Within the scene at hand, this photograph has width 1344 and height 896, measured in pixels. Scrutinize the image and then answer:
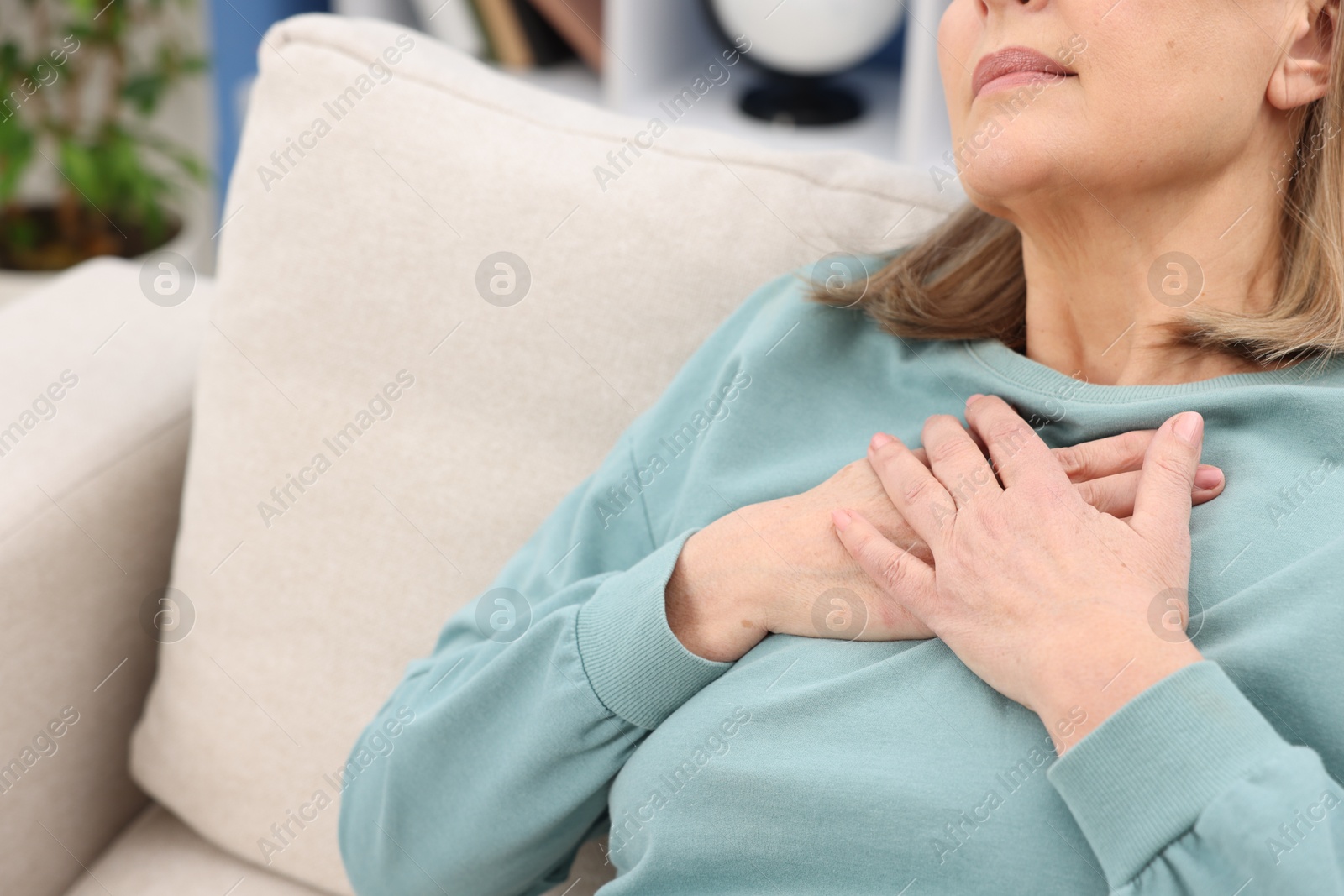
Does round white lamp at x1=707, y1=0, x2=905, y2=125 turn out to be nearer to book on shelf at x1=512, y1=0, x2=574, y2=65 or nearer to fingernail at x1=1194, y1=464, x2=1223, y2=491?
book on shelf at x1=512, y1=0, x2=574, y2=65

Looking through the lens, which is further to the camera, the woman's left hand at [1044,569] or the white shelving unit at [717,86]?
the white shelving unit at [717,86]

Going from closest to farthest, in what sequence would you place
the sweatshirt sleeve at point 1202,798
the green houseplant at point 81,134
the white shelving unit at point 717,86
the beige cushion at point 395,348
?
the sweatshirt sleeve at point 1202,798 → the beige cushion at point 395,348 → the white shelving unit at point 717,86 → the green houseplant at point 81,134

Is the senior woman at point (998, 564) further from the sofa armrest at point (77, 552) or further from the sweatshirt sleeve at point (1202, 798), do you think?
the sofa armrest at point (77, 552)

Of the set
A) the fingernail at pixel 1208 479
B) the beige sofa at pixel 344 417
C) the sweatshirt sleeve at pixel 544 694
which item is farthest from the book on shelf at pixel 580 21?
the fingernail at pixel 1208 479

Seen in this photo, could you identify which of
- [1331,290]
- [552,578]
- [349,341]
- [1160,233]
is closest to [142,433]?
[349,341]

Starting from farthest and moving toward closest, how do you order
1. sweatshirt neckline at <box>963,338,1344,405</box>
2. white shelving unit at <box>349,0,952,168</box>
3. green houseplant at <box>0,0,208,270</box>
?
green houseplant at <box>0,0,208,270</box>
white shelving unit at <box>349,0,952,168</box>
sweatshirt neckline at <box>963,338,1344,405</box>

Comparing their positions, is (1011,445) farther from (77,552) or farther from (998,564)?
(77,552)

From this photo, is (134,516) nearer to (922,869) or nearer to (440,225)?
(440,225)

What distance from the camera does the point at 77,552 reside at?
113 cm

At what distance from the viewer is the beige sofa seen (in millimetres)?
1076

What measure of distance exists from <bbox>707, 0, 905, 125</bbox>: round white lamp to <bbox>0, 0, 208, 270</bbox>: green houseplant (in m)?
1.19

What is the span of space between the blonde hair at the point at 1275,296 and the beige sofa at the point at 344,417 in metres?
0.11

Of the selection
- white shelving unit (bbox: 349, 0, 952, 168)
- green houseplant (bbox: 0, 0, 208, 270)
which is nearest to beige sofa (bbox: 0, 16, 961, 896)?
white shelving unit (bbox: 349, 0, 952, 168)

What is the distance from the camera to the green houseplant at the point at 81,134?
2365 millimetres
